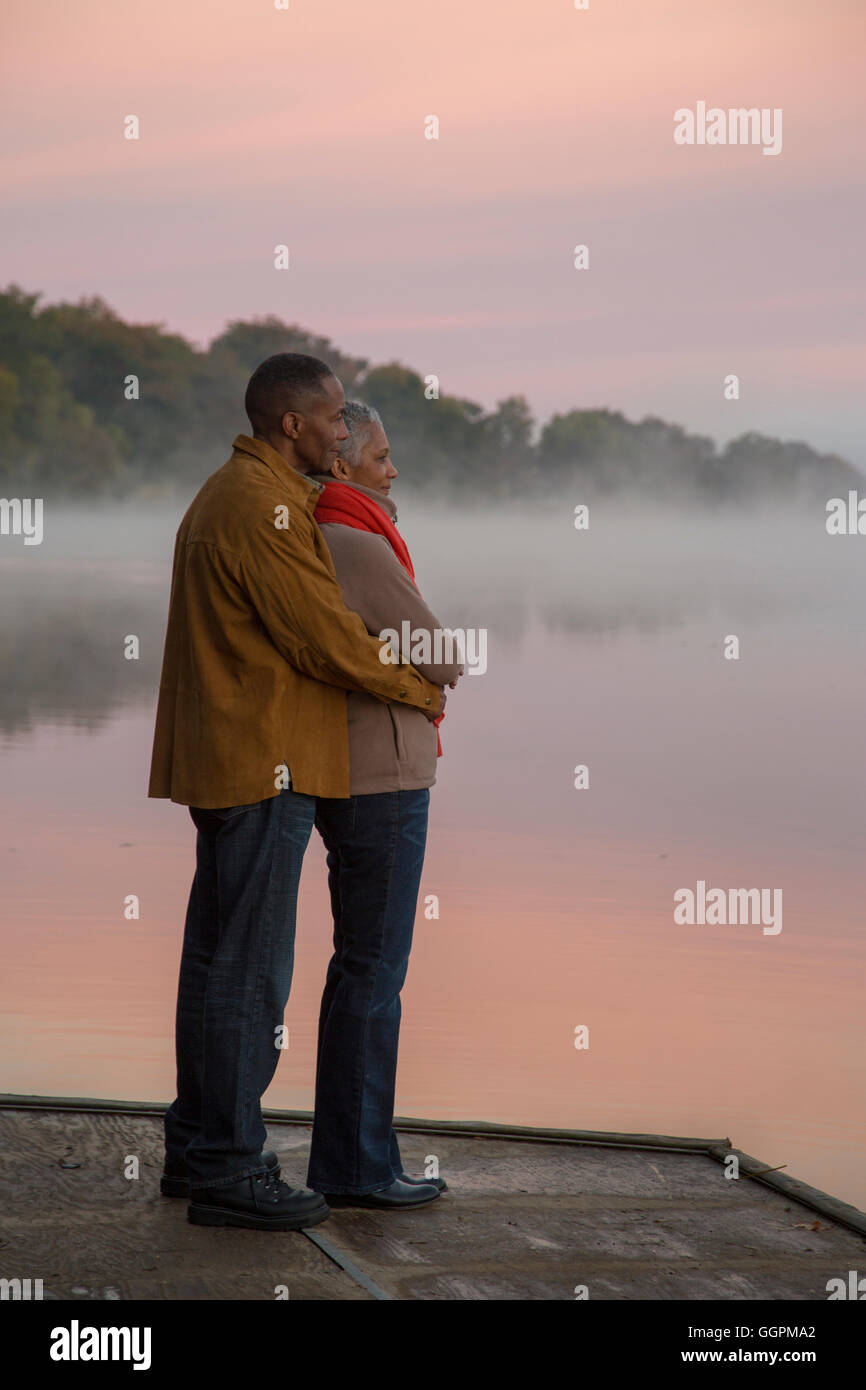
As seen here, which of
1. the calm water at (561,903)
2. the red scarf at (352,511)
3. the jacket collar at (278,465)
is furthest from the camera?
the calm water at (561,903)

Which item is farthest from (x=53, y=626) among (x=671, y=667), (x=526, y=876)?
(x=526, y=876)

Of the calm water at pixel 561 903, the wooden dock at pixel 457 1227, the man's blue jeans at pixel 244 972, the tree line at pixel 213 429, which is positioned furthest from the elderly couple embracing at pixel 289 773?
the tree line at pixel 213 429

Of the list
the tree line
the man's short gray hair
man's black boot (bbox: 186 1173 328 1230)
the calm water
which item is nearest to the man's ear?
the man's short gray hair

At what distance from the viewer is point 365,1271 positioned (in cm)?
281

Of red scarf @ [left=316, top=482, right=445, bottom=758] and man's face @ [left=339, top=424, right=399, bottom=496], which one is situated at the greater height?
man's face @ [left=339, top=424, right=399, bottom=496]

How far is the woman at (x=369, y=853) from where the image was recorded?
3055 mm

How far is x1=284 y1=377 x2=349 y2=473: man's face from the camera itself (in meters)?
3.00

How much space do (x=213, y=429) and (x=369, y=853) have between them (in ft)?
144

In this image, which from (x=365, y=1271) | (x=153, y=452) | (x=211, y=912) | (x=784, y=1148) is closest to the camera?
(x=365, y=1271)

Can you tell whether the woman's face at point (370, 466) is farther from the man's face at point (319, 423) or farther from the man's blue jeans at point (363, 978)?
the man's blue jeans at point (363, 978)

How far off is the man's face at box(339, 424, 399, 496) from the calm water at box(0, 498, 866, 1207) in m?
1.79

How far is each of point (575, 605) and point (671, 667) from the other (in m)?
9.74

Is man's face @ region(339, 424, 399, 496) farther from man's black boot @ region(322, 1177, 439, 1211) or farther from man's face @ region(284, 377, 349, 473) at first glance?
man's black boot @ region(322, 1177, 439, 1211)

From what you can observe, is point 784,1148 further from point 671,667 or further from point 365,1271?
point 671,667
